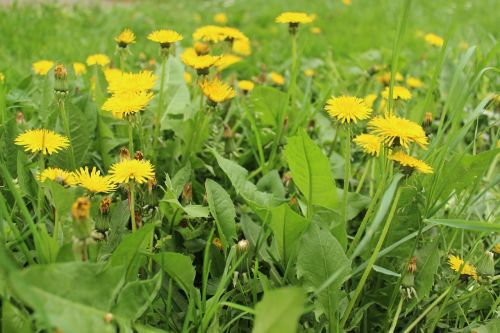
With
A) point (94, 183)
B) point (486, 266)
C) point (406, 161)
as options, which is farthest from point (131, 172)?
point (486, 266)

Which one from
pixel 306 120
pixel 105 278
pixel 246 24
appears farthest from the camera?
pixel 246 24

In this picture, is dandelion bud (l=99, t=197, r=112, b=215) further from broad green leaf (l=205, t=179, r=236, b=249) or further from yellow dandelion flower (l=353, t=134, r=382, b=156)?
yellow dandelion flower (l=353, t=134, r=382, b=156)

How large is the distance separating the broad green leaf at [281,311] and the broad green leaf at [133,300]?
0.20 metres

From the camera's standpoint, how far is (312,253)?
1117 millimetres

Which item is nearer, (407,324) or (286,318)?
(286,318)

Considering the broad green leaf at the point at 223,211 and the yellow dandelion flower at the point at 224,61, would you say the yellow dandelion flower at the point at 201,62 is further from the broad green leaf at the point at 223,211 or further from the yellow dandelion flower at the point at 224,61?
the broad green leaf at the point at 223,211

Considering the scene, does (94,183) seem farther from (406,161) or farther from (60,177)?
(406,161)

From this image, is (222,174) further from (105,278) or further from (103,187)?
(105,278)

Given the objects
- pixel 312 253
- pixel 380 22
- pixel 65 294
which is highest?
pixel 65 294

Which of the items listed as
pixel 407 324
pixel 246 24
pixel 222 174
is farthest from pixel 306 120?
pixel 246 24

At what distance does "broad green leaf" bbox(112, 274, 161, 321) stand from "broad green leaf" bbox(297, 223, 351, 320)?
0.31m

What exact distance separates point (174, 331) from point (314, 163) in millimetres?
457

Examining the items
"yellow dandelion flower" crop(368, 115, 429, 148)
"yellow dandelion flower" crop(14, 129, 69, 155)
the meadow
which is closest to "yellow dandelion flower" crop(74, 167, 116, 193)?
the meadow

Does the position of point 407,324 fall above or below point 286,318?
below
